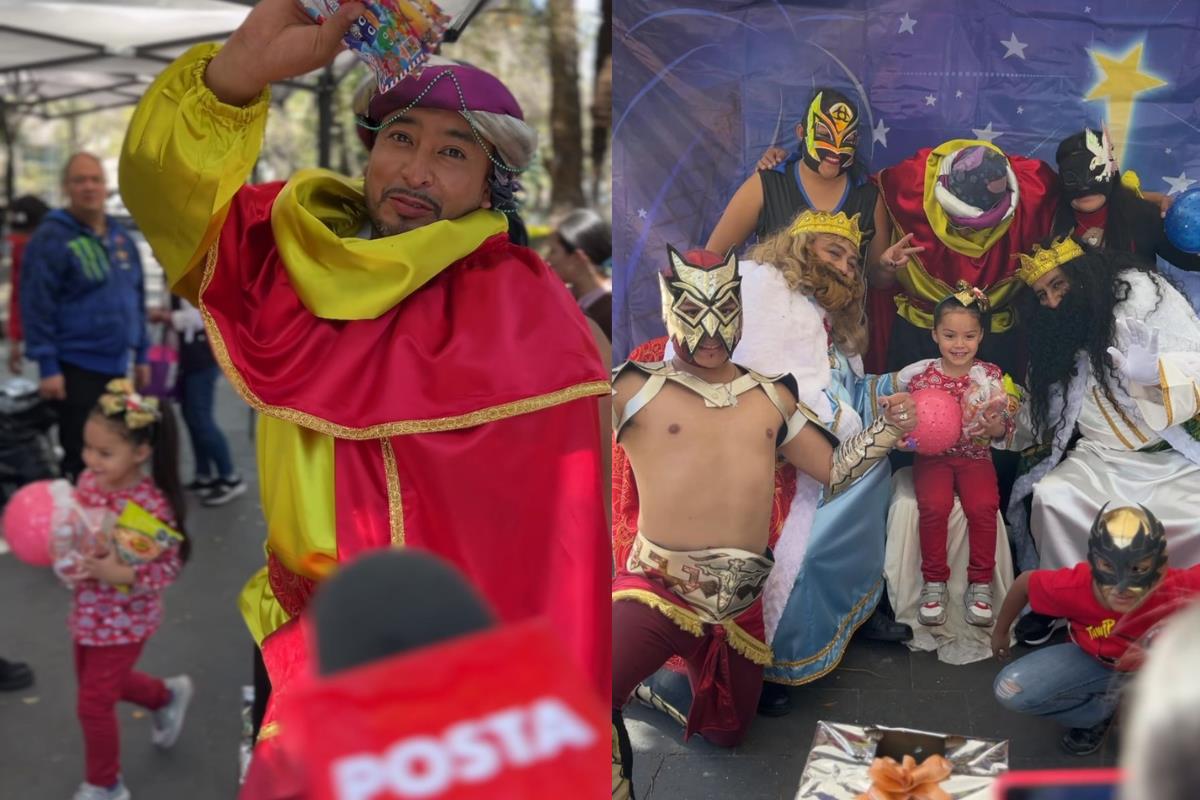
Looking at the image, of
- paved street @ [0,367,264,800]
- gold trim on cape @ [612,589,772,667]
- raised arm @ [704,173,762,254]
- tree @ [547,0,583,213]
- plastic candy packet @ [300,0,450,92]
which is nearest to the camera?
plastic candy packet @ [300,0,450,92]

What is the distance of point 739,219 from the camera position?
2229 mm

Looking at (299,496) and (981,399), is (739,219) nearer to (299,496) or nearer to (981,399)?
(981,399)

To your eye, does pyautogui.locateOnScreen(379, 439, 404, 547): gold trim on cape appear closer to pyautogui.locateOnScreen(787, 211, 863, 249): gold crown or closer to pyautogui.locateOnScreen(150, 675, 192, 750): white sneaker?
pyautogui.locateOnScreen(787, 211, 863, 249): gold crown

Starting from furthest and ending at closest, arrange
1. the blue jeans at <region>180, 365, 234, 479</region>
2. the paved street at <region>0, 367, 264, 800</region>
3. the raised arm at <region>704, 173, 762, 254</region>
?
the blue jeans at <region>180, 365, 234, 479</region>
the paved street at <region>0, 367, 264, 800</region>
the raised arm at <region>704, 173, 762, 254</region>

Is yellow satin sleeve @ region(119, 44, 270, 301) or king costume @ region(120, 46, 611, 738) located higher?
yellow satin sleeve @ region(119, 44, 270, 301)

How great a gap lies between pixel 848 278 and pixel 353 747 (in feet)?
5.31

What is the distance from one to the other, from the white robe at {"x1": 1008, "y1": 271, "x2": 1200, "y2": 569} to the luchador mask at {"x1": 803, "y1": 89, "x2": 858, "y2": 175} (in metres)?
0.51

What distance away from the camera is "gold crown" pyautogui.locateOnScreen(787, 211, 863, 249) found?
2.23 metres

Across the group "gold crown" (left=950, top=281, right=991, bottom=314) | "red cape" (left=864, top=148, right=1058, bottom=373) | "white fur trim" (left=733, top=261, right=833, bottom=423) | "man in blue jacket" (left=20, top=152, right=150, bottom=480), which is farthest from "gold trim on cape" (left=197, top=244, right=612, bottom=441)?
"man in blue jacket" (left=20, top=152, right=150, bottom=480)

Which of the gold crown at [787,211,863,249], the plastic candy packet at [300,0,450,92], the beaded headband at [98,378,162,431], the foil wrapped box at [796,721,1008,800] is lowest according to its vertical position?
the foil wrapped box at [796,721,1008,800]

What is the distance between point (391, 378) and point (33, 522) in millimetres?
2014

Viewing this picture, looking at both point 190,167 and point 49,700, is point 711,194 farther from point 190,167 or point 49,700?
point 49,700

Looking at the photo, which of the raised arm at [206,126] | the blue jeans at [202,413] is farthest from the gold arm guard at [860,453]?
the blue jeans at [202,413]

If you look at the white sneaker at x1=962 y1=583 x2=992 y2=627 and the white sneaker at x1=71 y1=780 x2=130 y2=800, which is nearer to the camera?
the white sneaker at x1=962 y1=583 x2=992 y2=627
